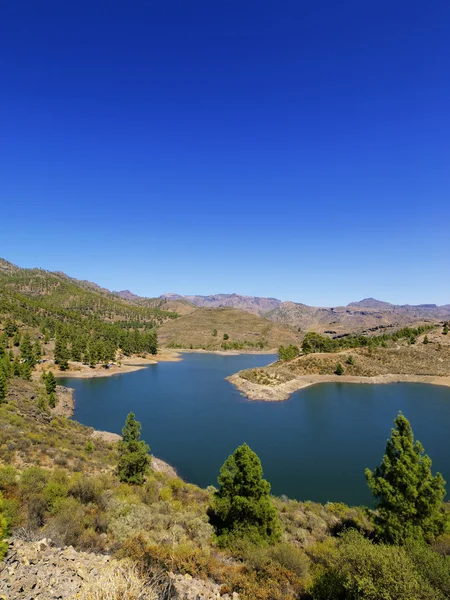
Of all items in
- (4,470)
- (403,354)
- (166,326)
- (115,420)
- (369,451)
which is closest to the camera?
(4,470)

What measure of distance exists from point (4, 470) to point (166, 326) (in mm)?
166019

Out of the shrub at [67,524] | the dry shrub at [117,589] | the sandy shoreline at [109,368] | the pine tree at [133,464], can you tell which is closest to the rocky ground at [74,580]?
the dry shrub at [117,589]

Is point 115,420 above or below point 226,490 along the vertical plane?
below

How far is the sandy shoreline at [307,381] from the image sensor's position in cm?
6462

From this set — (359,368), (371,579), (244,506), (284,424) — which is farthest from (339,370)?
(371,579)

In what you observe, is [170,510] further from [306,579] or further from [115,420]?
[115,420]

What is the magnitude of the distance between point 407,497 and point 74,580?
Result: 15.1 meters

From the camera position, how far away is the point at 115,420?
158ft

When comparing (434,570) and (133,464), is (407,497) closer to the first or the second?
(434,570)

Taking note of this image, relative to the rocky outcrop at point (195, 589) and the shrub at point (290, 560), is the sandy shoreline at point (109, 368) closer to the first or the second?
the shrub at point (290, 560)

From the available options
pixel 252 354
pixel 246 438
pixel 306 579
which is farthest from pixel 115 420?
pixel 252 354

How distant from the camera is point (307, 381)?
7569 cm

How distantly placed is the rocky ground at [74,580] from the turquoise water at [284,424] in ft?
67.5

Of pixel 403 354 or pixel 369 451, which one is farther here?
pixel 403 354
